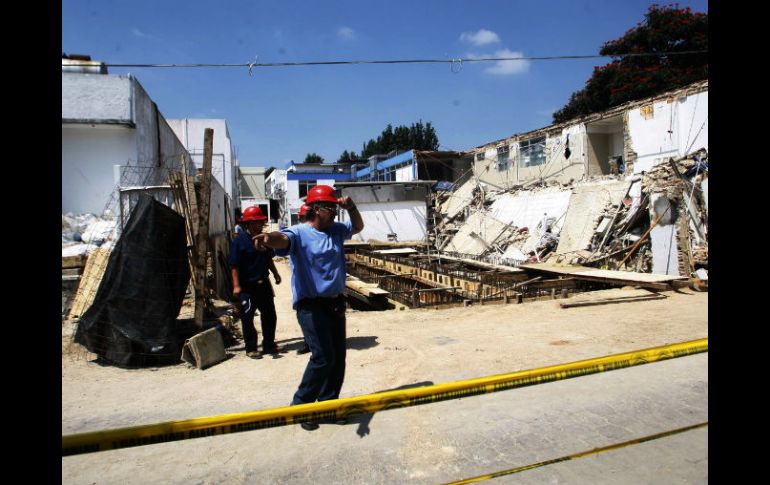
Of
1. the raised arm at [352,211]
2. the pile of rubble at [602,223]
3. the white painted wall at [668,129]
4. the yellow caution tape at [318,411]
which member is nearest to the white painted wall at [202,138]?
the pile of rubble at [602,223]

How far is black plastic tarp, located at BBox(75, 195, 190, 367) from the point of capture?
553 centimetres

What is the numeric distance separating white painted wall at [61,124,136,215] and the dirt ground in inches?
231

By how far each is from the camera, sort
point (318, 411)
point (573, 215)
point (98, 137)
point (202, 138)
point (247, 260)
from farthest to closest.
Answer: point (202, 138) < point (573, 215) < point (98, 137) < point (247, 260) < point (318, 411)

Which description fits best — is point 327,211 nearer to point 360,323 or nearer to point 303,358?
point 303,358

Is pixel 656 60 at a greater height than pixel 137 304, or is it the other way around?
pixel 656 60

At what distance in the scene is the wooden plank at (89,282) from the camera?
7.36 meters

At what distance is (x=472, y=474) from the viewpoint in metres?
3.18

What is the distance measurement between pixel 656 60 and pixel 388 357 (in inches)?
1359

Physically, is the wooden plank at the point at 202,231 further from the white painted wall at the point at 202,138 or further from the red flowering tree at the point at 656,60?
the red flowering tree at the point at 656,60

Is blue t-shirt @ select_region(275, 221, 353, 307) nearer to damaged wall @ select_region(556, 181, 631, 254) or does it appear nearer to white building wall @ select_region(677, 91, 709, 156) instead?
damaged wall @ select_region(556, 181, 631, 254)

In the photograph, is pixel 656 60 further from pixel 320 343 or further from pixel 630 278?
pixel 320 343

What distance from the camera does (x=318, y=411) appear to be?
211 centimetres

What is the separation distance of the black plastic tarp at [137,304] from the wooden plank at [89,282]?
192 cm

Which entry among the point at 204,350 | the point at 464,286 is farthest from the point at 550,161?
the point at 204,350
